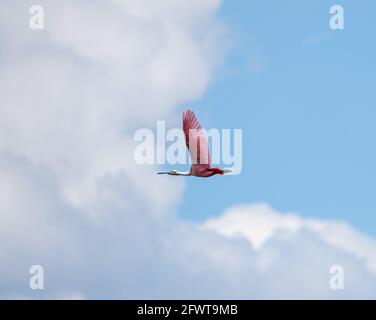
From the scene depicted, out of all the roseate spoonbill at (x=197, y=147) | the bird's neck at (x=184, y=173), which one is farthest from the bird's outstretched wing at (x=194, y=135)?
the bird's neck at (x=184, y=173)

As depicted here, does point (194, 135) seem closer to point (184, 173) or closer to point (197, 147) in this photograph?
point (197, 147)

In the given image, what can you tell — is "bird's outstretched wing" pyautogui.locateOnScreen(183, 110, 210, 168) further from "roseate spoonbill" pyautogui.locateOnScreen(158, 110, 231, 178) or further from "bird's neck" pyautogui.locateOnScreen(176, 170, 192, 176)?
"bird's neck" pyautogui.locateOnScreen(176, 170, 192, 176)

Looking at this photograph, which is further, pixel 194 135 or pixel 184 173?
pixel 184 173

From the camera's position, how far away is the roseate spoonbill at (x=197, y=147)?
112m

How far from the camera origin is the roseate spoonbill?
112 meters

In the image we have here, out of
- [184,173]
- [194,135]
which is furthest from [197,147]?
[184,173]

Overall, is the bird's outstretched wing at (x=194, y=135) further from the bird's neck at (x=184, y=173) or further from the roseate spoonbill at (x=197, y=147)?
the bird's neck at (x=184, y=173)

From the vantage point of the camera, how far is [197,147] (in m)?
114

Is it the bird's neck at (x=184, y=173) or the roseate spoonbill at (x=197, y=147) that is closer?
the roseate spoonbill at (x=197, y=147)
